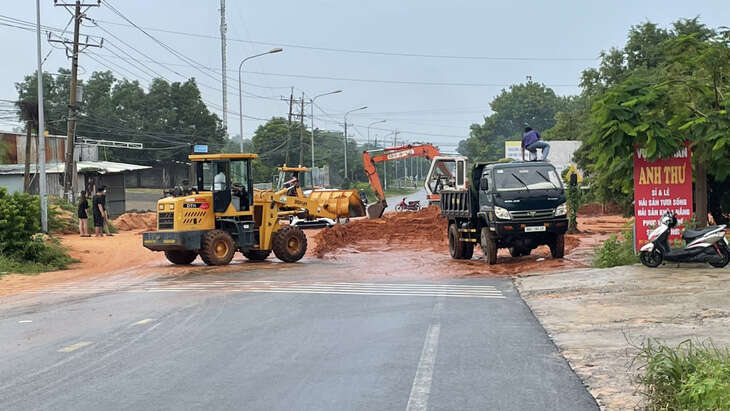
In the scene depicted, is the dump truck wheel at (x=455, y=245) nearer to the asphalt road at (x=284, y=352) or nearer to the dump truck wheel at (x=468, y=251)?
the dump truck wheel at (x=468, y=251)

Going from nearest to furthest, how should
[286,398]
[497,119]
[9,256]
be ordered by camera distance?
[286,398], [9,256], [497,119]

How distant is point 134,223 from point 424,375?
33.7m

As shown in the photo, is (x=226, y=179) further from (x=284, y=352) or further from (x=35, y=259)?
(x=284, y=352)

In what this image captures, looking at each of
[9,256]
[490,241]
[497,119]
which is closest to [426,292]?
[490,241]

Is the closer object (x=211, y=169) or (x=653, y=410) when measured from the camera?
(x=653, y=410)

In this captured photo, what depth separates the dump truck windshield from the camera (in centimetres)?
2058

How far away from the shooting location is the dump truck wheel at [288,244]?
23.2 metres

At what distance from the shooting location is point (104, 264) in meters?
24.6

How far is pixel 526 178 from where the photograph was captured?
2073 centimetres

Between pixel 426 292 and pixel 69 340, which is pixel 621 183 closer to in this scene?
pixel 426 292

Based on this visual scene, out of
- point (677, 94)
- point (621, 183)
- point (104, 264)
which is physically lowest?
point (104, 264)

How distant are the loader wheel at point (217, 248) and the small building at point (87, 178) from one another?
26.2 meters

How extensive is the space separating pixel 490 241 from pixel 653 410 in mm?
14241

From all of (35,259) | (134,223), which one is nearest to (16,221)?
(35,259)
